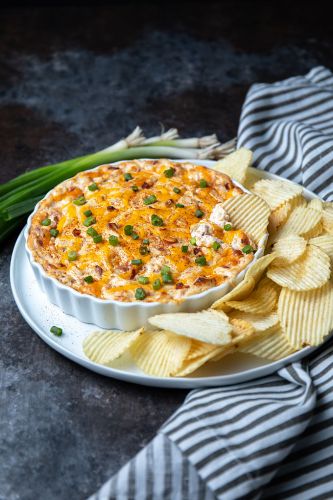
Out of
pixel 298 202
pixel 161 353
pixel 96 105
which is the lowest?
pixel 96 105

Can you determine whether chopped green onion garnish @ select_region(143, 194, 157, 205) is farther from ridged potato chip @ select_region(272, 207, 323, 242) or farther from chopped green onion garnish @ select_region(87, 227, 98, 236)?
ridged potato chip @ select_region(272, 207, 323, 242)

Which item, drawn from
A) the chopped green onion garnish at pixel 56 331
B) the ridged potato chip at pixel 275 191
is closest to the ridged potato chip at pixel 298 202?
the ridged potato chip at pixel 275 191

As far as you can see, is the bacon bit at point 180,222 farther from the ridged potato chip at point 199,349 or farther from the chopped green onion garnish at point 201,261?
the ridged potato chip at point 199,349

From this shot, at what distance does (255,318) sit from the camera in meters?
3.69

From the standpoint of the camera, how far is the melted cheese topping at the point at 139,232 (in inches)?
150

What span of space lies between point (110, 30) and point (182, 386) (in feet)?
13.4

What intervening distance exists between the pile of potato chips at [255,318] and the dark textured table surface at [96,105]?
0.22 meters

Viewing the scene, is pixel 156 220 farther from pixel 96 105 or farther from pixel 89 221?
pixel 96 105

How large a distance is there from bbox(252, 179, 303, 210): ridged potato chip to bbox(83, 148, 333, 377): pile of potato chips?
0.68 ft

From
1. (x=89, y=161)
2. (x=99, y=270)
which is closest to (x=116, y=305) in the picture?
(x=99, y=270)

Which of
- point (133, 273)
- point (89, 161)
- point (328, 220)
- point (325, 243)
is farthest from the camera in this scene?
point (89, 161)

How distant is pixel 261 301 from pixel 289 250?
1.02 ft

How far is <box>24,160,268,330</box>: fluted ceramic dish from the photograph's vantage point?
369 cm

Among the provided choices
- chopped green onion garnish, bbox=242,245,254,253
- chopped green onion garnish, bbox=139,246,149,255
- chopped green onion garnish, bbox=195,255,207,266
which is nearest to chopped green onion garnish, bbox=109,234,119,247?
chopped green onion garnish, bbox=139,246,149,255
